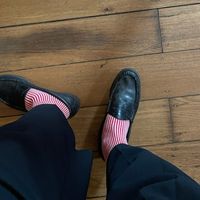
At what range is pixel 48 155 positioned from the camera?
749 millimetres

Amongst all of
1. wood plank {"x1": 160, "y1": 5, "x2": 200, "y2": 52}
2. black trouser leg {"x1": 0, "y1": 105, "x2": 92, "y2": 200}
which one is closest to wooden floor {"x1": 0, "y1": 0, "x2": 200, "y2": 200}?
wood plank {"x1": 160, "y1": 5, "x2": 200, "y2": 52}

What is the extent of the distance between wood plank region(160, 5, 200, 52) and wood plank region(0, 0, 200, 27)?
0.9 inches

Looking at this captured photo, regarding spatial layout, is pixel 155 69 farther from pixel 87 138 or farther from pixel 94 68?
pixel 87 138

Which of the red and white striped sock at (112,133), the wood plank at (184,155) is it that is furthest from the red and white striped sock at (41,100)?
the wood plank at (184,155)

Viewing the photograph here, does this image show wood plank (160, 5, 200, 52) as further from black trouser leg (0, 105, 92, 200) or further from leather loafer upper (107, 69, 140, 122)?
black trouser leg (0, 105, 92, 200)

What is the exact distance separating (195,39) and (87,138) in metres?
0.43

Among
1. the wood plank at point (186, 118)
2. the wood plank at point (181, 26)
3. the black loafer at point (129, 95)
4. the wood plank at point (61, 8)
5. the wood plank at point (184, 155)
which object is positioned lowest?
the wood plank at point (184, 155)

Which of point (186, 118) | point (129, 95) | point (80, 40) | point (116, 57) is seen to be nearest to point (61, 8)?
point (80, 40)

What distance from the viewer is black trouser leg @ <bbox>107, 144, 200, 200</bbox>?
0.68 m

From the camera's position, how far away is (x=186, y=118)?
1060mm

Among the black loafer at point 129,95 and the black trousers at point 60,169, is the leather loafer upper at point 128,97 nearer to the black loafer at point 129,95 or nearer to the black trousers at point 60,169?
the black loafer at point 129,95

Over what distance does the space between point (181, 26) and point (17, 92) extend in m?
0.52

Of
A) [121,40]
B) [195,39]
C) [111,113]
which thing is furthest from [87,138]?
[195,39]

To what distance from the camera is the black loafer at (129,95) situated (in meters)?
1.05
